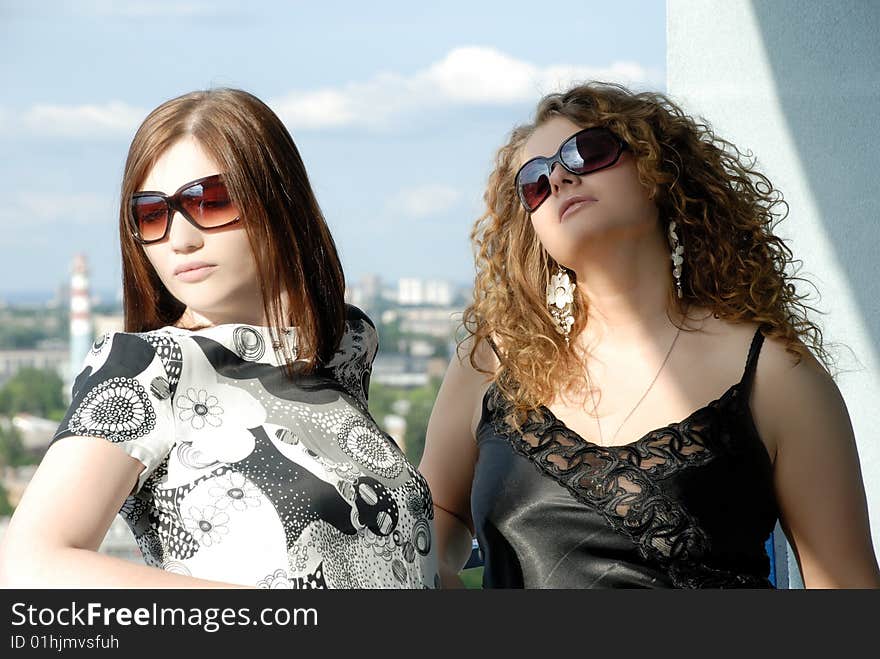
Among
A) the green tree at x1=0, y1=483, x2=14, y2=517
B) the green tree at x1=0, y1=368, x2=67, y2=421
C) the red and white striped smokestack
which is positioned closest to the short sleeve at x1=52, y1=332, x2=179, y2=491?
the red and white striped smokestack

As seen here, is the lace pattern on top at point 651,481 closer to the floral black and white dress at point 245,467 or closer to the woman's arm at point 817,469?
the woman's arm at point 817,469

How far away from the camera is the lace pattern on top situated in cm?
178

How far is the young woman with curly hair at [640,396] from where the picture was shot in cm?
181

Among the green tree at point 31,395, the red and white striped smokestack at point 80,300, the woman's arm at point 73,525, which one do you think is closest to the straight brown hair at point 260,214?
the woman's arm at point 73,525

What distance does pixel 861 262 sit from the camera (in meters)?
3.17

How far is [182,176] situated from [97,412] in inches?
14.4

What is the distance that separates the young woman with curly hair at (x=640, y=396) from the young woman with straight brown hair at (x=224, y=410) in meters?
0.36

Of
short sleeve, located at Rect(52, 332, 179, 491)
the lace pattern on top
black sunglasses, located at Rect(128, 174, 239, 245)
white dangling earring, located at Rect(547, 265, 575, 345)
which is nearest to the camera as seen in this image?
short sleeve, located at Rect(52, 332, 179, 491)

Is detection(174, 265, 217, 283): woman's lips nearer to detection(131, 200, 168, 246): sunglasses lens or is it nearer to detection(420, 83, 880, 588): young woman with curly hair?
detection(131, 200, 168, 246): sunglasses lens

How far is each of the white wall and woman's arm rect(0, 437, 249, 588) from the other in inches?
95.4

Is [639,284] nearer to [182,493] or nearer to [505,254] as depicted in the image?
[505,254]
